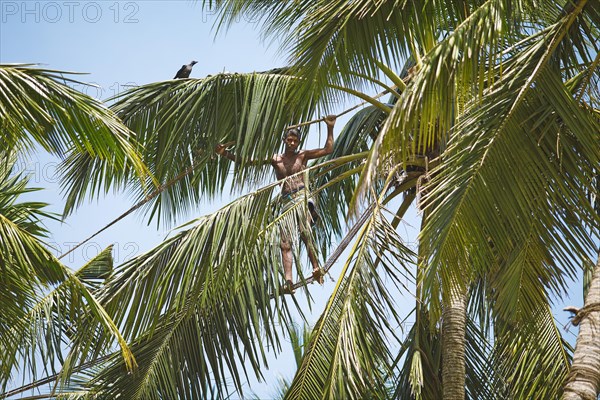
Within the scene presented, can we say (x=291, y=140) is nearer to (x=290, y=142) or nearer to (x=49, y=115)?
(x=290, y=142)

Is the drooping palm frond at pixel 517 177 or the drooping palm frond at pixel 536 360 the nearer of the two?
the drooping palm frond at pixel 517 177

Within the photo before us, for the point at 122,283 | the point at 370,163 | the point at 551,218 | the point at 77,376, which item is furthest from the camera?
the point at 77,376

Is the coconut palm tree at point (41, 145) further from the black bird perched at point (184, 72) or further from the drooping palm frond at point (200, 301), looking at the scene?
the black bird perched at point (184, 72)

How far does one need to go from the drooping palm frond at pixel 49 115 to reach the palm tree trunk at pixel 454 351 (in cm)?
320

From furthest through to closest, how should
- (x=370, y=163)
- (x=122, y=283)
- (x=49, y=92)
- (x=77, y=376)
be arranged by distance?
(x=77, y=376)
(x=122, y=283)
(x=49, y=92)
(x=370, y=163)

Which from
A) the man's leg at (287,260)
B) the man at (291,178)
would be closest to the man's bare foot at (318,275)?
the man at (291,178)

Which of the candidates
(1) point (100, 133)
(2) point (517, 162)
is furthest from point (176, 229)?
(2) point (517, 162)

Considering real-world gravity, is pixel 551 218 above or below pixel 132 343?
above

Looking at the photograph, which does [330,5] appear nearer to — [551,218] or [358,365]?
[551,218]

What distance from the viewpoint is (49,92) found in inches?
238

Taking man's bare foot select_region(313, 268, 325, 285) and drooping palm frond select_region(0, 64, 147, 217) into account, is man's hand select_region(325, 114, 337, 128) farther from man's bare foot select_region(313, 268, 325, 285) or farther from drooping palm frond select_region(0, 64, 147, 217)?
drooping palm frond select_region(0, 64, 147, 217)

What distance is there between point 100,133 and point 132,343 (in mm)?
2909

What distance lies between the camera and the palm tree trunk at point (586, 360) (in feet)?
22.2

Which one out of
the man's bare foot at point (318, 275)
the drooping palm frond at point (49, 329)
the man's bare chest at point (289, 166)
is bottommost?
the drooping palm frond at point (49, 329)
